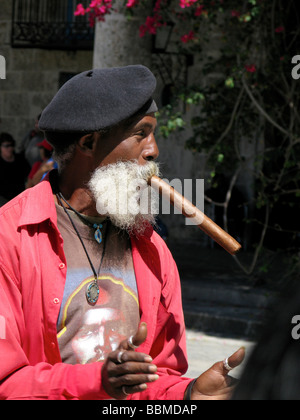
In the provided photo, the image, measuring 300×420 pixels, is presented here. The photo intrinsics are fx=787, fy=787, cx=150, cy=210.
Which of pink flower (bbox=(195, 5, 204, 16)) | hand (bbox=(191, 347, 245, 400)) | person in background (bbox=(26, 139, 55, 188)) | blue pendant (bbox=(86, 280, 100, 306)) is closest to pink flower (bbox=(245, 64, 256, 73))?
pink flower (bbox=(195, 5, 204, 16))

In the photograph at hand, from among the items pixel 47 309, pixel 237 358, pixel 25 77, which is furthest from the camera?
pixel 25 77

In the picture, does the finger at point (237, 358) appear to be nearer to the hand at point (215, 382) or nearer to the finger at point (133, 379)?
the hand at point (215, 382)

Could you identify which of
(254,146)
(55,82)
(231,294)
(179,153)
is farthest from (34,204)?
(55,82)

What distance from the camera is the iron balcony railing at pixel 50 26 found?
514 inches

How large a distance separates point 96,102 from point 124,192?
0.28 metres

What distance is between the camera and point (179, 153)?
11750mm

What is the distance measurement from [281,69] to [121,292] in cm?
620

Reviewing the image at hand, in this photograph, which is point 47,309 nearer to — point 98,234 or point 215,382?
point 98,234

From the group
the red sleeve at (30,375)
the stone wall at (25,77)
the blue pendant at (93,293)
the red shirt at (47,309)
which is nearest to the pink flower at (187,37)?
the stone wall at (25,77)

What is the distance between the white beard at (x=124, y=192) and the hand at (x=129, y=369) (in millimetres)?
611

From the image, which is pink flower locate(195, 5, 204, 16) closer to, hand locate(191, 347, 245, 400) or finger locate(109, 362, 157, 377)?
hand locate(191, 347, 245, 400)

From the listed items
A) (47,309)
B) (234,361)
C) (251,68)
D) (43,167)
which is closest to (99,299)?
(47,309)

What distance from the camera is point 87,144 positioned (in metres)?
2.32

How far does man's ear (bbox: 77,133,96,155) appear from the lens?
2.31m
